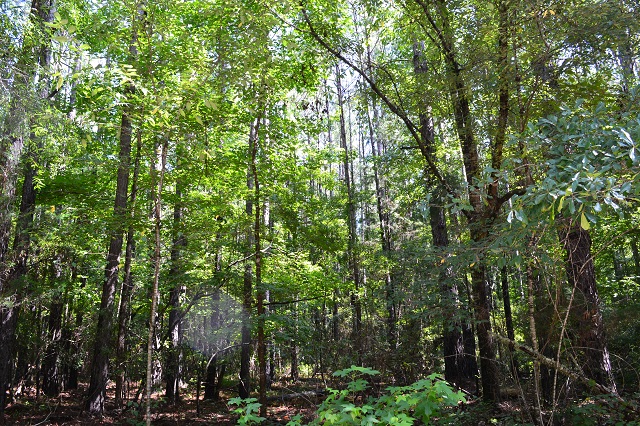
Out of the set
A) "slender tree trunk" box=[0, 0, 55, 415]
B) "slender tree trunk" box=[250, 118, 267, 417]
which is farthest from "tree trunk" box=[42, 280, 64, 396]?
"slender tree trunk" box=[250, 118, 267, 417]

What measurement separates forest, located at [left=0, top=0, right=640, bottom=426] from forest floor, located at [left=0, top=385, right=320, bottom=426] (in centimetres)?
12

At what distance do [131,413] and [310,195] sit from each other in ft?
20.4

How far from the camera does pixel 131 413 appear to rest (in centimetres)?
921

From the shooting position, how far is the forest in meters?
4.14

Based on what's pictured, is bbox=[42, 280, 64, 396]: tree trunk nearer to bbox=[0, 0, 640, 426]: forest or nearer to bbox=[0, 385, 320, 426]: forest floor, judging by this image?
bbox=[0, 0, 640, 426]: forest

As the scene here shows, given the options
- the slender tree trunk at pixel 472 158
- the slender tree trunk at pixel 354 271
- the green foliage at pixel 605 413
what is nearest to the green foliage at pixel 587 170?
the slender tree trunk at pixel 472 158

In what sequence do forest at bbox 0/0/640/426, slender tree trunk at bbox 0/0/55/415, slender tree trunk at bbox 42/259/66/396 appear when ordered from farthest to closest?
slender tree trunk at bbox 42/259/66/396 → slender tree trunk at bbox 0/0/55/415 → forest at bbox 0/0/640/426

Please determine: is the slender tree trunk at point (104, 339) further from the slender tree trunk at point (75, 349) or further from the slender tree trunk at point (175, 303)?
the slender tree trunk at point (75, 349)

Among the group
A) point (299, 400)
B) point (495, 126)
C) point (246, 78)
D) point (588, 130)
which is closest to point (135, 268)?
point (299, 400)

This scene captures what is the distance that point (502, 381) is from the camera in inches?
283

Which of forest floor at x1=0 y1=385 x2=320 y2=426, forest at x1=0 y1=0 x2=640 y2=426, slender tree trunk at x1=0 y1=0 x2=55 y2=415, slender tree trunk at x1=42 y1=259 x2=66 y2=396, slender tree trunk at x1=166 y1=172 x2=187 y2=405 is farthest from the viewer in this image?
slender tree trunk at x1=42 y1=259 x2=66 y2=396

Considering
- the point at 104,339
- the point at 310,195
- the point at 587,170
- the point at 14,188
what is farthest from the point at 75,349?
the point at 587,170

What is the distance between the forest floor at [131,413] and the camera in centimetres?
859

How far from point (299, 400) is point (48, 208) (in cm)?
862
